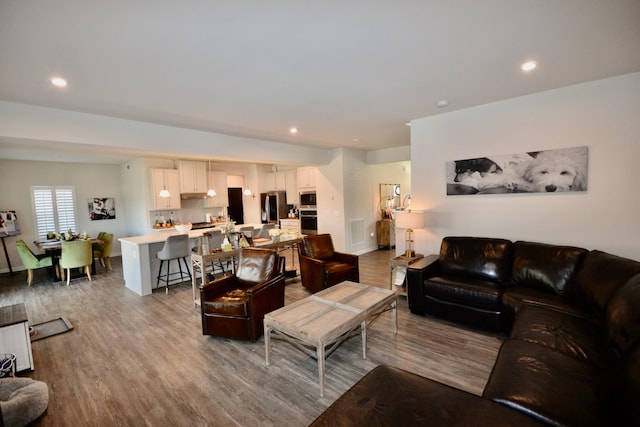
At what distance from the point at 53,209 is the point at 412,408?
9.45 meters

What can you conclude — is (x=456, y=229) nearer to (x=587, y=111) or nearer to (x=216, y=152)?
(x=587, y=111)

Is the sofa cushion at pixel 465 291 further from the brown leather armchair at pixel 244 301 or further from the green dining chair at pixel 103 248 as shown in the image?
the green dining chair at pixel 103 248

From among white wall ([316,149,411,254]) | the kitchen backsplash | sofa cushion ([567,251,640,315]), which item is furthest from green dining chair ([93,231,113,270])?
sofa cushion ([567,251,640,315])

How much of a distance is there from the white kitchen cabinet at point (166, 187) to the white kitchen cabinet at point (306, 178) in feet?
10.3

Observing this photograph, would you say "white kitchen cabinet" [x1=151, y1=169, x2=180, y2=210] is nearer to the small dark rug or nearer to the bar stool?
the bar stool

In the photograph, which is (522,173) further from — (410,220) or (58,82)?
(58,82)

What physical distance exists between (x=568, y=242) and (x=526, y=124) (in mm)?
1527

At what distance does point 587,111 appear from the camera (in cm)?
319

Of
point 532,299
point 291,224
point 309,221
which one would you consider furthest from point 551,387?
point 291,224

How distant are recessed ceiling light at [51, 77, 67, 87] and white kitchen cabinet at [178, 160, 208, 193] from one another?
452 cm

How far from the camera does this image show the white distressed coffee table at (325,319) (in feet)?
7.55

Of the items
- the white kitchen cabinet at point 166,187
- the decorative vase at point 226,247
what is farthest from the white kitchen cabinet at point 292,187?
the decorative vase at point 226,247

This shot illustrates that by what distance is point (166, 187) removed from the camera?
695cm

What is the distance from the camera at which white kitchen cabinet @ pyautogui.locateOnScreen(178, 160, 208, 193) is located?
7.19m
